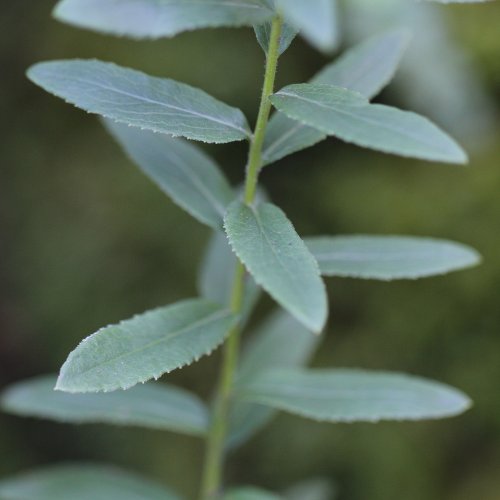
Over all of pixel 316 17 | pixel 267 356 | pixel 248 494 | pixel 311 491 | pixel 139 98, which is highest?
pixel 316 17

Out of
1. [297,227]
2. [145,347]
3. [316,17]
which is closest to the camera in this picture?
[316,17]

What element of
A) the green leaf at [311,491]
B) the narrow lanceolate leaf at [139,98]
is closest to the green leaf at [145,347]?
the narrow lanceolate leaf at [139,98]

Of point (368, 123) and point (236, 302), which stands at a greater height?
point (368, 123)

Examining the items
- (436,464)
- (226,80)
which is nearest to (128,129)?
(226,80)

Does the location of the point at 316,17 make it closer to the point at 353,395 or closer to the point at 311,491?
the point at 353,395

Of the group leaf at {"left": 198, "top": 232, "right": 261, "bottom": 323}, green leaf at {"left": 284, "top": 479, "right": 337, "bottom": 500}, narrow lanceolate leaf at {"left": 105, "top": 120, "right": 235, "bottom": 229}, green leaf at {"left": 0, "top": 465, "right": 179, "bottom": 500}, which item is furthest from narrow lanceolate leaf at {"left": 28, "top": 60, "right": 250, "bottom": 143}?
green leaf at {"left": 284, "top": 479, "right": 337, "bottom": 500}

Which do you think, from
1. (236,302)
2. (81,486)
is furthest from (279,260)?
(81,486)

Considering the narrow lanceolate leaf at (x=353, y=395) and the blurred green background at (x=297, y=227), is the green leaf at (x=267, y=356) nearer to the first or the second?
the narrow lanceolate leaf at (x=353, y=395)
